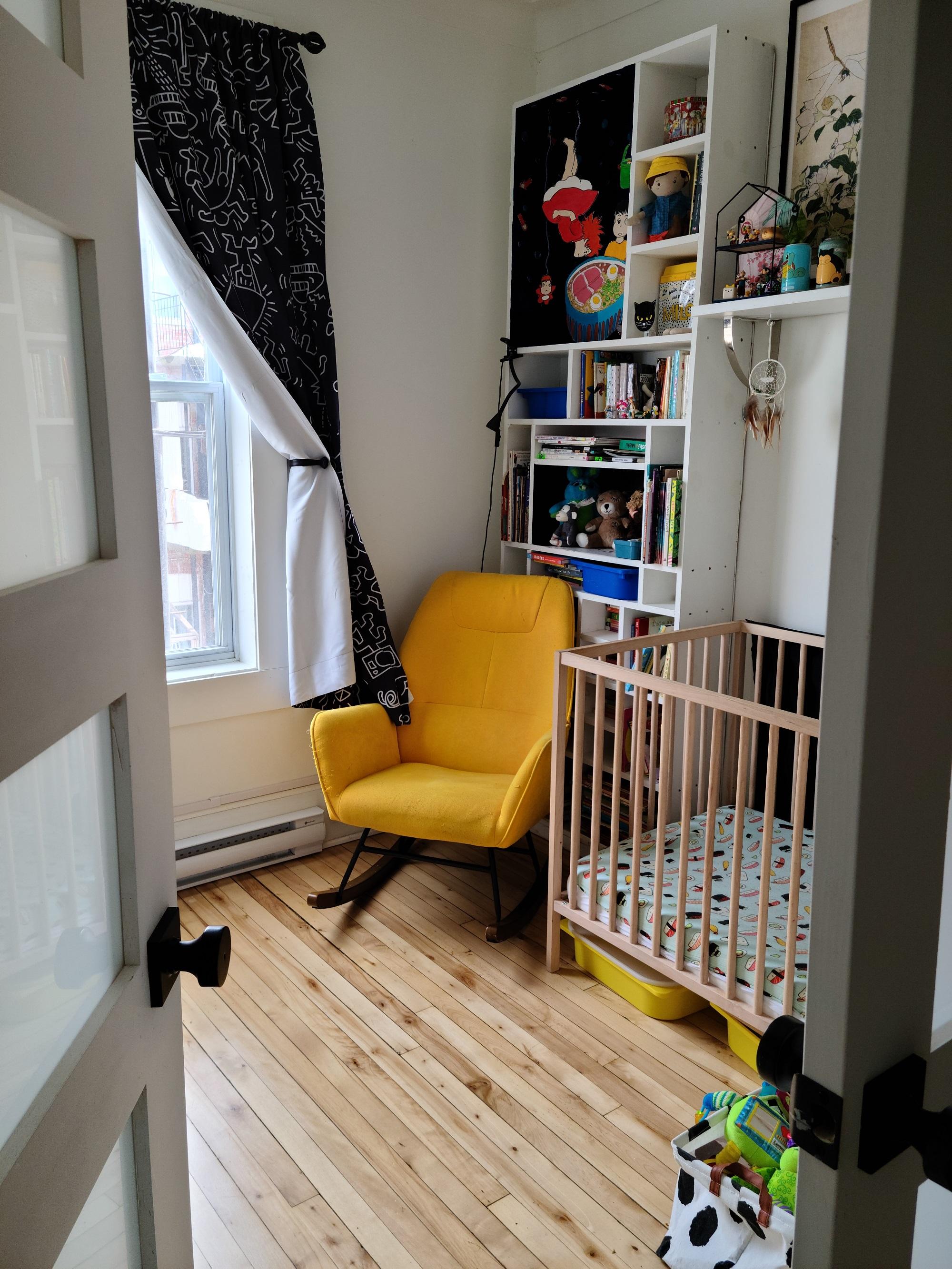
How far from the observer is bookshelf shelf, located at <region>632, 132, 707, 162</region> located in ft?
8.88

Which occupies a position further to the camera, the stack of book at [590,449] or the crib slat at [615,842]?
the stack of book at [590,449]

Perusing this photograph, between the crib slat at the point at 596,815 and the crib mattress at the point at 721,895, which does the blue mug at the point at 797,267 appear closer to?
the crib slat at the point at 596,815

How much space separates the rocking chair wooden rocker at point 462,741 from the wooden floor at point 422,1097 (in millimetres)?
239

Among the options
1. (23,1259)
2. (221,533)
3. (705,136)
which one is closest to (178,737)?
(221,533)

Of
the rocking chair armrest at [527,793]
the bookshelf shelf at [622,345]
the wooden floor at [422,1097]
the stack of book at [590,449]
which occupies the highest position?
the bookshelf shelf at [622,345]

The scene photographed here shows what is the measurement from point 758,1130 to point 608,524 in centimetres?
190

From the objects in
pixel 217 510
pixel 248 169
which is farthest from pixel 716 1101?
pixel 248 169

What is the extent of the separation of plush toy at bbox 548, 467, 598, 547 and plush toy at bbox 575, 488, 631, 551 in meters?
0.05

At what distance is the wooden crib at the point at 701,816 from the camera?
84.4 inches

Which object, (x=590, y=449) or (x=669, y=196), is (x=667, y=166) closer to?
(x=669, y=196)

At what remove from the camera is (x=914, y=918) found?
63cm

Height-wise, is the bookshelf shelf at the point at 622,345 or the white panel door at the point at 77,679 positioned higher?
the bookshelf shelf at the point at 622,345

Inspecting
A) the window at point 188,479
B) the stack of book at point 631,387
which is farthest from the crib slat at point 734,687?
the window at point 188,479

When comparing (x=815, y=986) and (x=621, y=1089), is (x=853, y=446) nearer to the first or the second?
(x=815, y=986)
